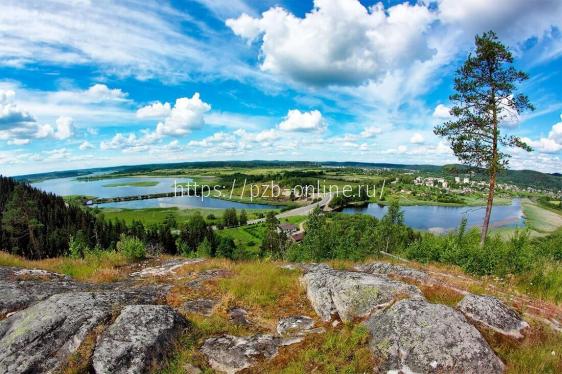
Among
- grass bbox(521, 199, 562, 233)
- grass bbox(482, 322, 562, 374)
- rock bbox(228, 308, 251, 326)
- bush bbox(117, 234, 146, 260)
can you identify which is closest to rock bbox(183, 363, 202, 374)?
rock bbox(228, 308, 251, 326)

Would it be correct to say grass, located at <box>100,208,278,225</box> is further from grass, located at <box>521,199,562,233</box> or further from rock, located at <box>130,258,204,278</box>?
rock, located at <box>130,258,204,278</box>

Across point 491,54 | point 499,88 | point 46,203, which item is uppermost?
point 491,54

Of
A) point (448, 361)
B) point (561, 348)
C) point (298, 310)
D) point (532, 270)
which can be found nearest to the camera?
point (448, 361)

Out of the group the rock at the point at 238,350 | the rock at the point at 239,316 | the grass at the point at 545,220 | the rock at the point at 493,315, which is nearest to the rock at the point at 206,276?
the rock at the point at 239,316

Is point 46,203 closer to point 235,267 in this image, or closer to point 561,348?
point 235,267

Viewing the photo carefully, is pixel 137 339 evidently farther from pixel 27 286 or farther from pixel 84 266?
pixel 84 266

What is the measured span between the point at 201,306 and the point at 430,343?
590 centimetres

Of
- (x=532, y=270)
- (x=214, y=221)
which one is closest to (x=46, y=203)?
(x=214, y=221)

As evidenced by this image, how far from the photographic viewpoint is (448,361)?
5633mm

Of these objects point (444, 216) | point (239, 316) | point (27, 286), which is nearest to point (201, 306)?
point (239, 316)

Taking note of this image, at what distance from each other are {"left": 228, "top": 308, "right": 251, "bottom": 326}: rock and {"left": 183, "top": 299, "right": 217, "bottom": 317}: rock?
0.58m

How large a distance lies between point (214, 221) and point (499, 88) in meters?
125

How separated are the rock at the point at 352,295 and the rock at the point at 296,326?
496mm

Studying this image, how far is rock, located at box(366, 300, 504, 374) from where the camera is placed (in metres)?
5.62
